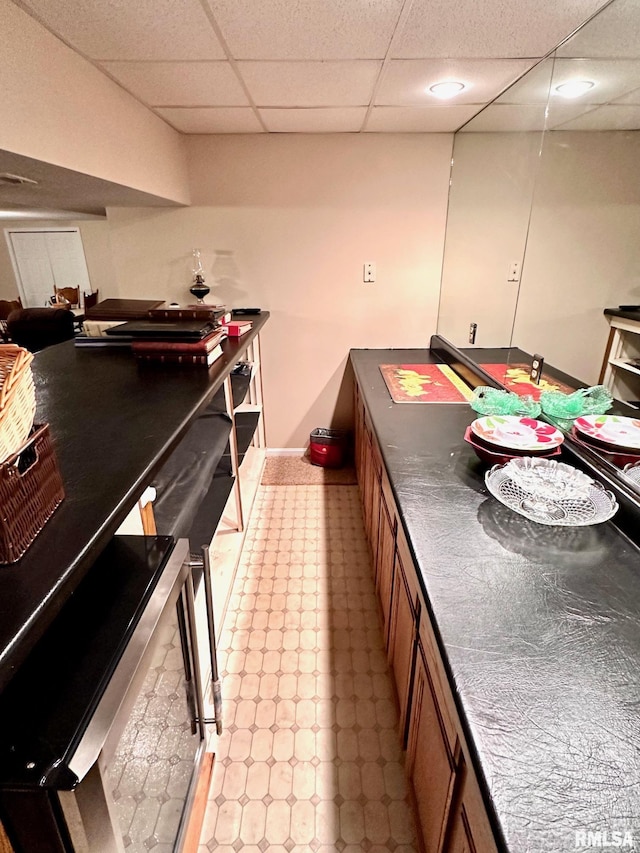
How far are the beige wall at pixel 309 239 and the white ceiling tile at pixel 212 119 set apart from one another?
0.39ft

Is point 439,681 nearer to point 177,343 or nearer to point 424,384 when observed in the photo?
point 177,343

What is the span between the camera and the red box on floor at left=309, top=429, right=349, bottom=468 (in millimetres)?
2980

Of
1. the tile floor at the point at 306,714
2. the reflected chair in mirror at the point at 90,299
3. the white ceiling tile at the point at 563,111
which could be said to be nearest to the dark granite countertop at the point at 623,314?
the white ceiling tile at the point at 563,111

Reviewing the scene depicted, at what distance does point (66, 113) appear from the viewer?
1.36 meters

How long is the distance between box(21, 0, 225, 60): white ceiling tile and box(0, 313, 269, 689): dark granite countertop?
97cm

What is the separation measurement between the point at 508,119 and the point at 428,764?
245cm

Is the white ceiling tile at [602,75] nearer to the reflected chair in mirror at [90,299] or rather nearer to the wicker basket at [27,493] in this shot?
the wicker basket at [27,493]

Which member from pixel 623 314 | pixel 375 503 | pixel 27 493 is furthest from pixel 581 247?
pixel 27 493

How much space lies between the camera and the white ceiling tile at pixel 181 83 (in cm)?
Result: 155

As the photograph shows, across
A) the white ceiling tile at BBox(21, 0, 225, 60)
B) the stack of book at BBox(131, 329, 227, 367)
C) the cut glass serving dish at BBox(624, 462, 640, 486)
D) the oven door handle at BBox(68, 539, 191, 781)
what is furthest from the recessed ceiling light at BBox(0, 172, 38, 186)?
the cut glass serving dish at BBox(624, 462, 640, 486)

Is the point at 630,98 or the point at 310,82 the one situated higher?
the point at 310,82

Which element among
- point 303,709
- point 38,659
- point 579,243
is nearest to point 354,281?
point 579,243

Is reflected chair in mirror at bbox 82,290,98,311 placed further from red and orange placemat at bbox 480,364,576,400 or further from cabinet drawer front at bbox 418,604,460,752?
cabinet drawer front at bbox 418,604,460,752

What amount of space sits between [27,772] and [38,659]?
15cm
